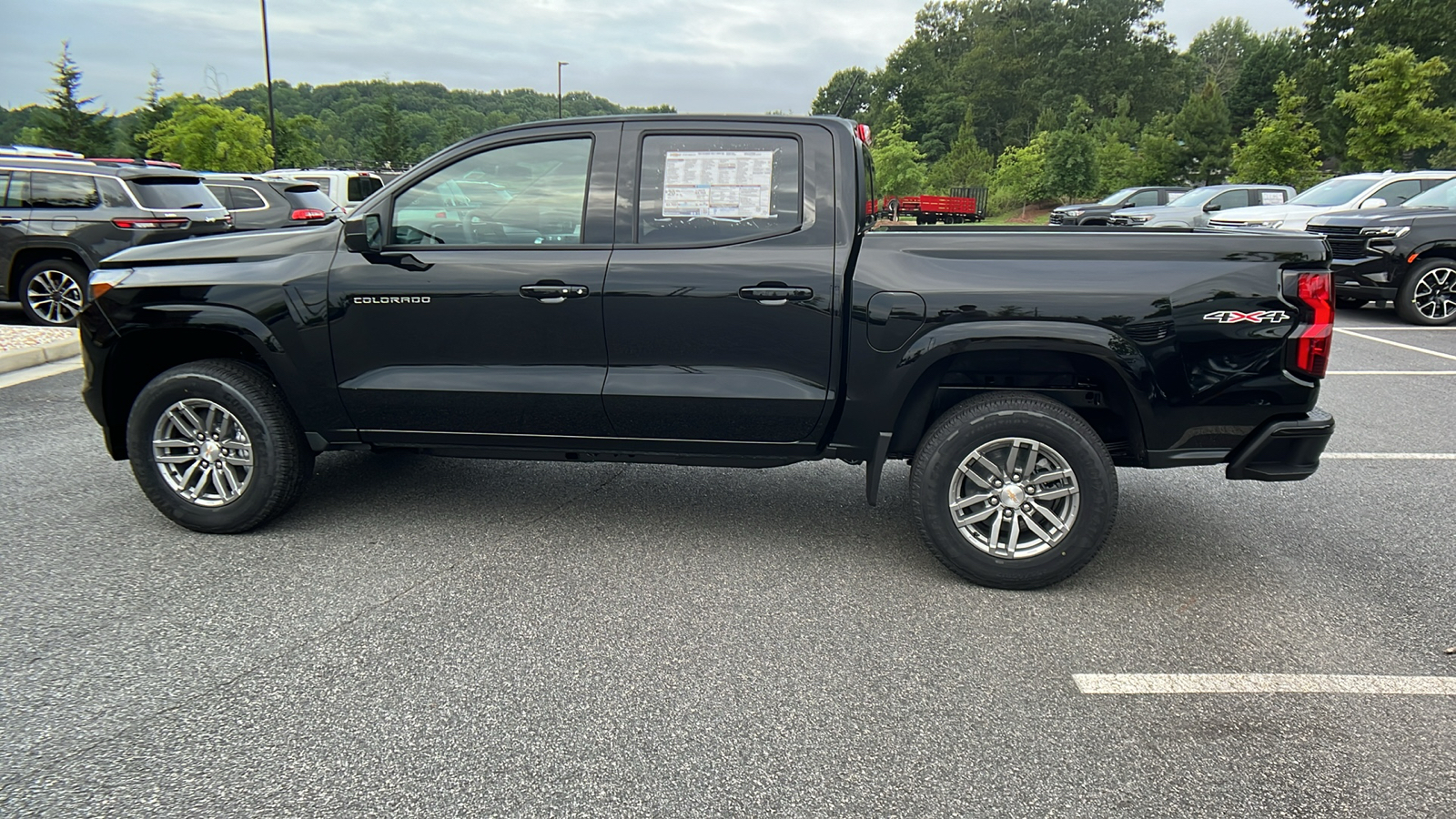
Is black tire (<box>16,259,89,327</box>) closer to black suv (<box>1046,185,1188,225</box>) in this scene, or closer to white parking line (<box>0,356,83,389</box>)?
white parking line (<box>0,356,83,389</box>)

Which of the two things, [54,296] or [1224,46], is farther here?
[1224,46]

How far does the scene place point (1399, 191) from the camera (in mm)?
14203

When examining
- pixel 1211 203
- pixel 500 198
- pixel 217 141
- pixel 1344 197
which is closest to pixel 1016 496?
pixel 500 198

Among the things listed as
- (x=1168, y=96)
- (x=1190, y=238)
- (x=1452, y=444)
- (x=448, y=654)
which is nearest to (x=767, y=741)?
(x=448, y=654)

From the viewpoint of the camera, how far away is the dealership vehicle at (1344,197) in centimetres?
1398

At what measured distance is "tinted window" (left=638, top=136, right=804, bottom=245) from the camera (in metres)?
4.06

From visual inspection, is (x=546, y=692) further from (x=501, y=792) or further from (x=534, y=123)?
(x=534, y=123)

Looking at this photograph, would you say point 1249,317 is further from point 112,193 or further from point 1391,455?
point 112,193

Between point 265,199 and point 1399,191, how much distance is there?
17.2 m

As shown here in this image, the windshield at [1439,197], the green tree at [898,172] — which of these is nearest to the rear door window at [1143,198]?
the windshield at [1439,197]

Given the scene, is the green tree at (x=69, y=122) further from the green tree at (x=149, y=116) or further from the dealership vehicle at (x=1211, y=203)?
the dealership vehicle at (x=1211, y=203)

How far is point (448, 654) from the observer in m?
3.35

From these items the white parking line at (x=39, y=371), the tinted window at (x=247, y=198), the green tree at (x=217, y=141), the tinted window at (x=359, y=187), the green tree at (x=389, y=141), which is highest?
the green tree at (x=389, y=141)

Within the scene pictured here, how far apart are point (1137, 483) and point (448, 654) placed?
156 inches
